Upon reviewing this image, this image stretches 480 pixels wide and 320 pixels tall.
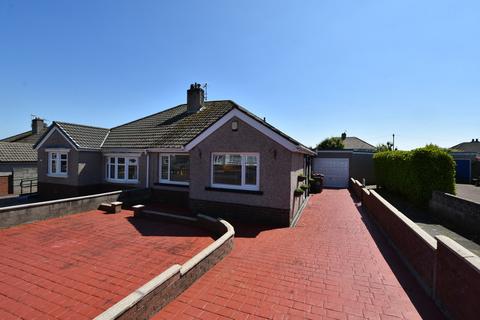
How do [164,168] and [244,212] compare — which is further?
[164,168]

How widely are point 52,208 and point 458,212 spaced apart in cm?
1700

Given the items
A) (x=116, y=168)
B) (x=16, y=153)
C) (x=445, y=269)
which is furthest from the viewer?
(x=16, y=153)

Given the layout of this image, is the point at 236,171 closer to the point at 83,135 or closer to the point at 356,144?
the point at 83,135

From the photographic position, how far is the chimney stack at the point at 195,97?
18.2 meters

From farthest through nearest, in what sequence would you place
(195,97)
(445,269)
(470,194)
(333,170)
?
(333,170) → (470,194) → (195,97) → (445,269)

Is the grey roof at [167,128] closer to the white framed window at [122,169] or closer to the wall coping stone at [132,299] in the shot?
the white framed window at [122,169]

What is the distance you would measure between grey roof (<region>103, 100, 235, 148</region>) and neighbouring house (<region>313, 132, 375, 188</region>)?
492 inches

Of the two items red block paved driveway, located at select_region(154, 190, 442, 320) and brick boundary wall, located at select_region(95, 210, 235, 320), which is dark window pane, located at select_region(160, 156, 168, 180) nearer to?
red block paved driveway, located at select_region(154, 190, 442, 320)

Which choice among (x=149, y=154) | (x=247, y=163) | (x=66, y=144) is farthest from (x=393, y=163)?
(x=66, y=144)

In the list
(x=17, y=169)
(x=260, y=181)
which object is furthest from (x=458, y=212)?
(x=17, y=169)

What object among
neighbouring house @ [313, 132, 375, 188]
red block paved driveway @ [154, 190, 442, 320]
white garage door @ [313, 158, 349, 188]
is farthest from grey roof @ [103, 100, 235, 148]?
neighbouring house @ [313, 132, 375, 188]

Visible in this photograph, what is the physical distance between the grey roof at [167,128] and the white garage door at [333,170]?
12.4 metres

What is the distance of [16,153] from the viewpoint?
23562 millimetres

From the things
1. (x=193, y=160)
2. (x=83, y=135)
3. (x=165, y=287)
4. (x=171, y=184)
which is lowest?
(x=165, y=287)
